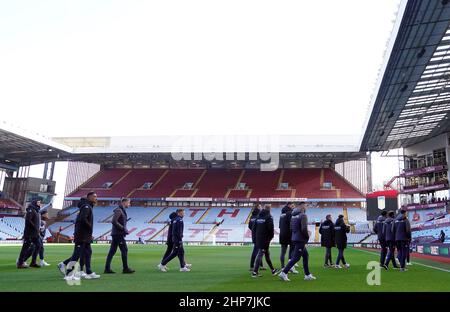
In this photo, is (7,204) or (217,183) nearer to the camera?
(7,204)

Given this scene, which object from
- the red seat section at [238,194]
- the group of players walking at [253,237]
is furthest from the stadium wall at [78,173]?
the group of players walking at [253,237]

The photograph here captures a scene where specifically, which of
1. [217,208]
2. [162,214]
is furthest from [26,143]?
[217,208]

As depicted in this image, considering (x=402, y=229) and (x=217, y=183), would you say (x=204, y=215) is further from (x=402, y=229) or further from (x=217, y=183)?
(x=402, y=229)

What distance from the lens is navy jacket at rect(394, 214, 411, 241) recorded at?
475 inches

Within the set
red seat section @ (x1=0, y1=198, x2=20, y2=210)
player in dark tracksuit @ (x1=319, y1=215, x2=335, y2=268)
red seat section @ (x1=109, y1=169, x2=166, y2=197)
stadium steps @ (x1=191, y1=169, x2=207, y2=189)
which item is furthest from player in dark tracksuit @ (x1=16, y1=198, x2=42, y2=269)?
stadium steps @ (x1=191, y1=169, x2=207, y2=189)

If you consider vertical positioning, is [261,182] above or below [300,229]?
above

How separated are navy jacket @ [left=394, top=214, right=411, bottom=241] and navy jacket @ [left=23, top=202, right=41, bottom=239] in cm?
1069

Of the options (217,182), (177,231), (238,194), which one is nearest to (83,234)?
(177,231)

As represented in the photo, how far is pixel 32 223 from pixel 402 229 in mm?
10926

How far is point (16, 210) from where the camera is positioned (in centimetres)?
5228

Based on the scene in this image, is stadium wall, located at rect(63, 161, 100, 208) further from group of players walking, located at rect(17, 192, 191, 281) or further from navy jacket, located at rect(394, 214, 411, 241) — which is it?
navy jacket, located at rect(394, 214, 411, 241)

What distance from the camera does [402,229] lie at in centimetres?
1216
